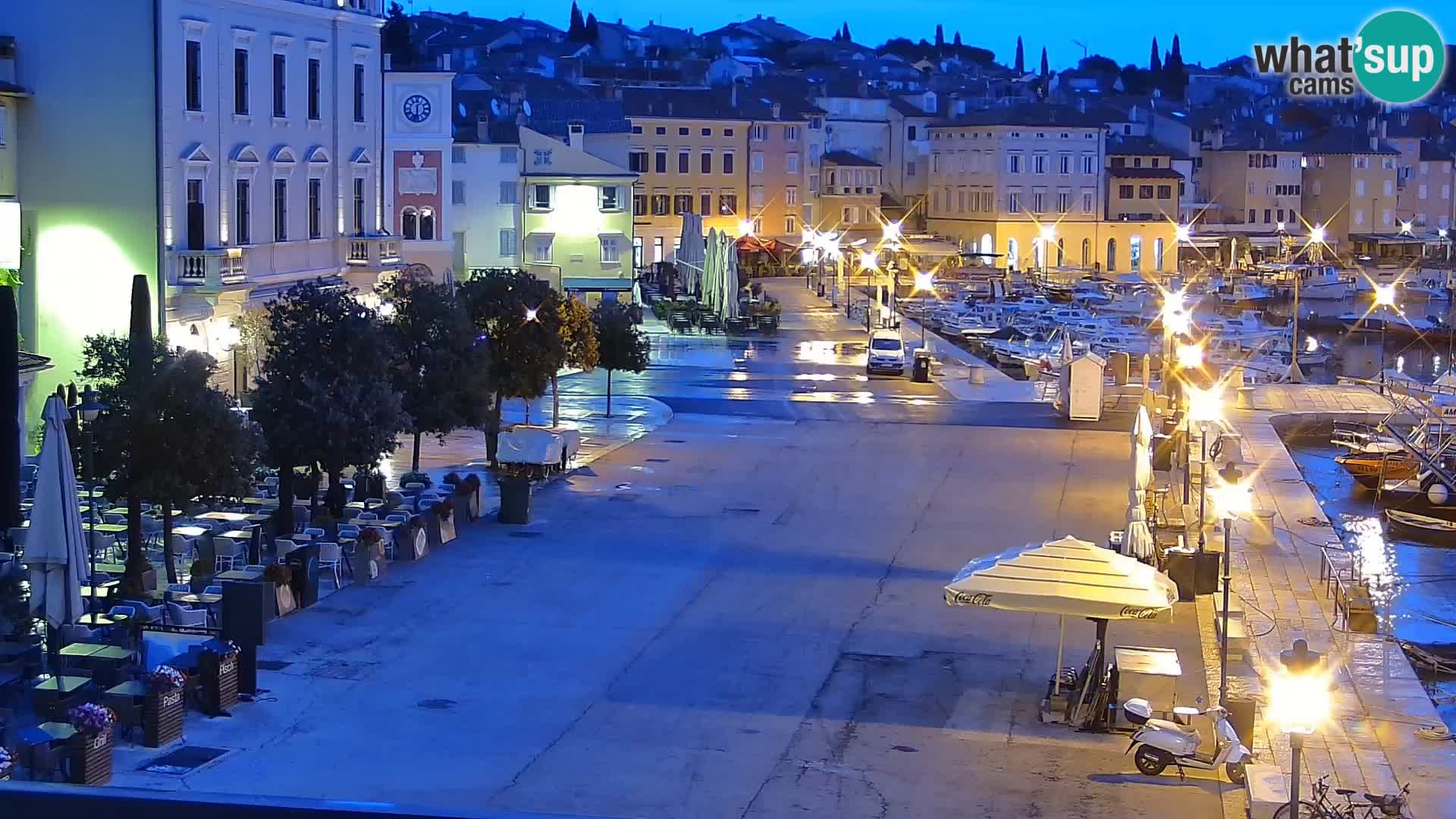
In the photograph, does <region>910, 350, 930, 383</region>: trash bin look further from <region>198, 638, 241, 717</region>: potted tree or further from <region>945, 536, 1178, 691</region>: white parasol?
<region>198, 638, 241, 717</region>: potted tree

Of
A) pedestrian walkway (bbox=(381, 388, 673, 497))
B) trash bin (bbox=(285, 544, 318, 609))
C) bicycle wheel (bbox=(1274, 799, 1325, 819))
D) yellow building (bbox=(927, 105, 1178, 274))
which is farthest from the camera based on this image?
yellow building (bbox=(927, 105, 1178, 274))

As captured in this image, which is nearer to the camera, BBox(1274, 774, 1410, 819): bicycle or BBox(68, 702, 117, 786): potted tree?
BBox(1274, 774, 1410, 819): bicycle

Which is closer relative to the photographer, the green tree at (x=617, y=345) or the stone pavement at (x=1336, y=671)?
the stone pavement at (x=1336, y=671)

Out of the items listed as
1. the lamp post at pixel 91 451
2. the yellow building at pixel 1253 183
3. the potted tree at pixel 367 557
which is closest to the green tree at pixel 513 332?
the potted tree at pixel 367 557

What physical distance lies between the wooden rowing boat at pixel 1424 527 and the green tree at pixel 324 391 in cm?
1809

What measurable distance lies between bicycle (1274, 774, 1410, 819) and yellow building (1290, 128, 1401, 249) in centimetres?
12588

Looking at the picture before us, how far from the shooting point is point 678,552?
24.2 metres

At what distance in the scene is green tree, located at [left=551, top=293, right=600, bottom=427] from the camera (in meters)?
34.4

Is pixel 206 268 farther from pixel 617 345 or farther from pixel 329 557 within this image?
pixel 329 557

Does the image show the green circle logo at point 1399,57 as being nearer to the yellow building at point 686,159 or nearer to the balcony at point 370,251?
the balcony at point 370,251

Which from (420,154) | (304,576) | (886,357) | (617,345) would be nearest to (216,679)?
(304,576)

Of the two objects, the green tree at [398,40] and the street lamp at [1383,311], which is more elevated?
the green tree at [398,40]

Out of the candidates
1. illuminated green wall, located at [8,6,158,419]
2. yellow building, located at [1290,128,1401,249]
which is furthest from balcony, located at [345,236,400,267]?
yellow building, located at [1290,128,1401,249]

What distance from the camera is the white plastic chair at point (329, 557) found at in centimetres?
2125
